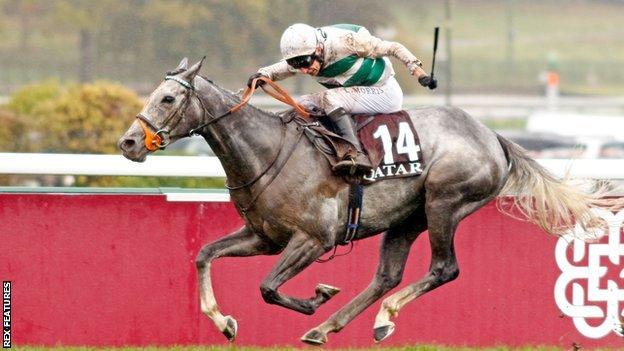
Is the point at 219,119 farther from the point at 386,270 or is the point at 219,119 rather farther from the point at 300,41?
the point at 386,270

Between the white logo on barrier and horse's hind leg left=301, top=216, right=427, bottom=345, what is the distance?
4.08 feet

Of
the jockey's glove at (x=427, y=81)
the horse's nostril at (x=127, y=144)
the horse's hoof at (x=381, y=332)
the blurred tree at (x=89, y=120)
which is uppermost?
the jockey's glove at (x=427, y=81)

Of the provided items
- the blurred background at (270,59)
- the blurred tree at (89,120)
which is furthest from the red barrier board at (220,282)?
the blurred tree at (89,120)

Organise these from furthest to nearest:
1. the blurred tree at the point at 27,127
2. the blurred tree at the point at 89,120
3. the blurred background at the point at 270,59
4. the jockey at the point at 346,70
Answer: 1. the blurred background at the point at 270,59
2. the blurred tree at the point at 27,127
3. the blurred tree at the point at 89,120
4. the jockey at the point at 346,70

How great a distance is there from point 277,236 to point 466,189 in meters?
1.18

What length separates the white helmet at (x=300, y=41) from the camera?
7.39 meters

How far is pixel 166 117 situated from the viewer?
7172mm

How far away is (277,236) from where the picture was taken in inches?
293

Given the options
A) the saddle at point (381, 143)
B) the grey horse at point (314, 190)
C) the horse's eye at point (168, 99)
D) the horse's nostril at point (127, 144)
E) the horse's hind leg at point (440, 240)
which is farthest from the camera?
the horse's hind leg at point (440, 240)

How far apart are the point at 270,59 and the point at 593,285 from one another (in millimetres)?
22070

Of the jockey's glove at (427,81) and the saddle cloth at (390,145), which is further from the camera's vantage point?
the saddle cloth at (390,145)

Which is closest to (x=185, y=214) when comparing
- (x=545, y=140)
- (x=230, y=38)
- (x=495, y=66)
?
(x=545, y=140)

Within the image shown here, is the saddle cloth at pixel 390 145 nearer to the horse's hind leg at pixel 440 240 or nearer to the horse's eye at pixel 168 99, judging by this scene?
the horse's hind leg at pixel 440 240

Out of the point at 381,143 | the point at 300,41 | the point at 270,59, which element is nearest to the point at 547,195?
the point at 381,143
